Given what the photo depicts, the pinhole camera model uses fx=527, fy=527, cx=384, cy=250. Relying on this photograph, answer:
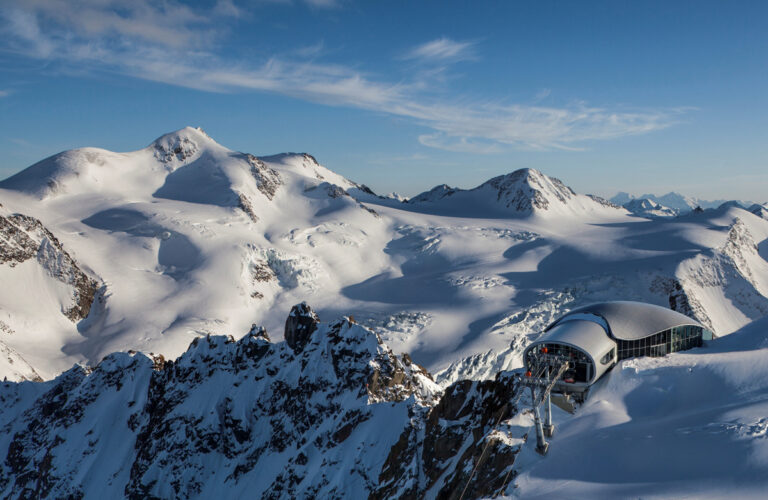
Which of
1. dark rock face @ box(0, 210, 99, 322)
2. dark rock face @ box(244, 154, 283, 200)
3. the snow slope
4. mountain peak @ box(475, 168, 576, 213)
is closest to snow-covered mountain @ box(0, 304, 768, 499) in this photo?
the snow slope

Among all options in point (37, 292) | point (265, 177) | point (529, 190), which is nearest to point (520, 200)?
point (529, 190)

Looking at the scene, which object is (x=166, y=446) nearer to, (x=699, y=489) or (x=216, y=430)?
(x=216, y=430)

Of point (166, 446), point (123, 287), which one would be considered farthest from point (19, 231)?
point (166, 446)

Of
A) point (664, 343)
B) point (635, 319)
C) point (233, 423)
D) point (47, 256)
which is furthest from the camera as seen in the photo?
point (47, 256)

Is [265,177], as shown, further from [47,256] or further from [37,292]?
[37,292]

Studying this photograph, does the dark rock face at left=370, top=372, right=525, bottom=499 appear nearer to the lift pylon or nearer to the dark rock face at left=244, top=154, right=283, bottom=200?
the lift pylon
